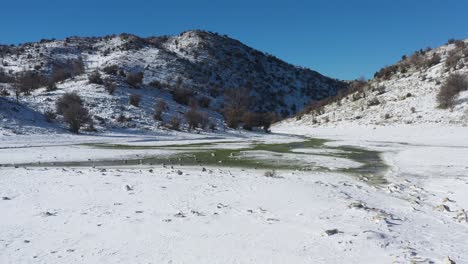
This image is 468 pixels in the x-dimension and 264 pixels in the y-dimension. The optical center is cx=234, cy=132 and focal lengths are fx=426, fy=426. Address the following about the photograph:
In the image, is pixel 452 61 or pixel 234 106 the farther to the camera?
pixel 234 106

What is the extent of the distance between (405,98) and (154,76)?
44.5 meters

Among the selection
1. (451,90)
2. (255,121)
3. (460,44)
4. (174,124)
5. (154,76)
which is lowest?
(174,124)

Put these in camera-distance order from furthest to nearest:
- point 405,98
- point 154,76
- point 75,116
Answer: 1. point 154,76
2. point 405,98
3. point 75,116

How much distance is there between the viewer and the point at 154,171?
56.5 feet

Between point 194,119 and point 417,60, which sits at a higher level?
point 417,60

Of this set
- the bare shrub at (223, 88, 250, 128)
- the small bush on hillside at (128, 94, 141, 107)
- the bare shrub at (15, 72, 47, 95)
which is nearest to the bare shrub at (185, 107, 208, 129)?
the bare shrub at (223, 88, 250, 128)

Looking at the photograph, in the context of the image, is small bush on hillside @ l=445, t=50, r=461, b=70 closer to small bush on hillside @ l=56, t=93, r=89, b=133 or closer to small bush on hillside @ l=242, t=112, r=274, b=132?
small bush on hillside @ l=242, t=112, r=274, b=132

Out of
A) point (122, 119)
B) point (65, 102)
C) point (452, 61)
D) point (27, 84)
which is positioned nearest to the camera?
point (65, 102)

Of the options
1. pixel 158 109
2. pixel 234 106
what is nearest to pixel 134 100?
pixel 158 109

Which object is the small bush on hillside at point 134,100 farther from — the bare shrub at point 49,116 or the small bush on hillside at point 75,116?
the bare shrub at point 49,116

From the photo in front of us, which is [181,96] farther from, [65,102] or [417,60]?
[417,60]

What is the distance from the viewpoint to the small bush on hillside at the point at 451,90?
40219 mm

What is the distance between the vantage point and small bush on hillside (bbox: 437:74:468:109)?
40219 mm

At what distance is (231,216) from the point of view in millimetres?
9820
